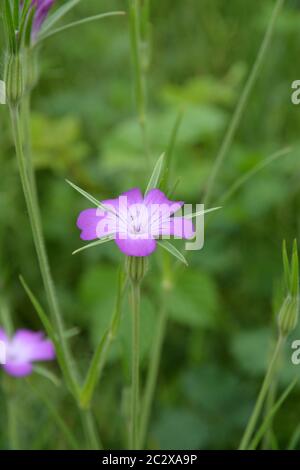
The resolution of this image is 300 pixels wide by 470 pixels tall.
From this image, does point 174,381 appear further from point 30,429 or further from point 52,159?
point 52,159

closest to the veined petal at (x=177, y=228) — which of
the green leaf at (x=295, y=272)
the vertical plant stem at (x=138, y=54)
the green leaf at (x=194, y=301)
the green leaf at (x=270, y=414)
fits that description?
the green leaf at (x=295, y=272)

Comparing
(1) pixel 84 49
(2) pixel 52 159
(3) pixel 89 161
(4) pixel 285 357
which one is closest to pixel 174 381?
(4) pixel 285 357

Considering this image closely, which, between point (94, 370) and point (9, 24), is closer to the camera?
point (9, 24)

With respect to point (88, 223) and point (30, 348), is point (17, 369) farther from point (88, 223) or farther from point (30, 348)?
point (88, 223)

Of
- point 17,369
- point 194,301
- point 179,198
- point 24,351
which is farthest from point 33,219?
point 179,198

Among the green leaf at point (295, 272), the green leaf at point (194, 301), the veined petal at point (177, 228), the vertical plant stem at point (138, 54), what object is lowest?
the green leaf at point (295, 272)

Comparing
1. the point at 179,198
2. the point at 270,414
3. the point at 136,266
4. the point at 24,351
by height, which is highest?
the point at 179,198

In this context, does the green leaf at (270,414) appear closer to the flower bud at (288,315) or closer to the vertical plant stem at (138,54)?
the flower bud at (288,315)
